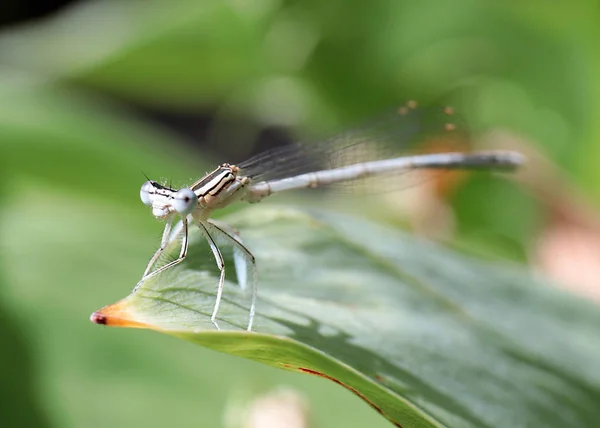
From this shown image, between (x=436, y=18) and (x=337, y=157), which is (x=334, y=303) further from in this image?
(x=436, y=18)

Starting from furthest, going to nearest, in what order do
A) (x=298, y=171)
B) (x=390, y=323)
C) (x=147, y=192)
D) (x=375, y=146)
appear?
(x=375, y=146) < (x=298, y=171) < (x=147, y=192) < (x=390, y=323)

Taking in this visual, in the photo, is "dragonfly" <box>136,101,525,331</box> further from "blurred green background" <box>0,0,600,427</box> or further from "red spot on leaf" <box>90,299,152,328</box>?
"blurred green background" <box>0,0,600,427</box>

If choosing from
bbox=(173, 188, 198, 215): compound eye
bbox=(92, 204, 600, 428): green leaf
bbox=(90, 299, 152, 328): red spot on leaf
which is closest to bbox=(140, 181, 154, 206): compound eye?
bbox=(173, 188, 198, 215): compound eye

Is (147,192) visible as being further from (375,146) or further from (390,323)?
(375,146)

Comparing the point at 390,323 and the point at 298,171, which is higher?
the point at 298,171

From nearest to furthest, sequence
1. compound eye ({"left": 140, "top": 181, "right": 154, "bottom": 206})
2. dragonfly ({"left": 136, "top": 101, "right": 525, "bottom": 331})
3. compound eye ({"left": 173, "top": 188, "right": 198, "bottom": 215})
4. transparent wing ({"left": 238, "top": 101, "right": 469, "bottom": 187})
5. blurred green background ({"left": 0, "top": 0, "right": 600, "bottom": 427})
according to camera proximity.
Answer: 1. dragonfly ({"left": 136, "top": 101, "right": 525, "bottom": 331})
2. compound eye ({"left": 173, "top": 188, "right": 198, "bottom": 215})
3. compound eye ({"left": 140, "top": 181, "right": 154, "bottom": 206})
4. transparent wing ({"left": 238, "top": 101, "right": 469, "bottom": 187})
5. blurred green background ({"left": 0, "top": 0, "right": 600, "bottom": 427})

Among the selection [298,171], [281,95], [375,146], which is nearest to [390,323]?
[298,171]
